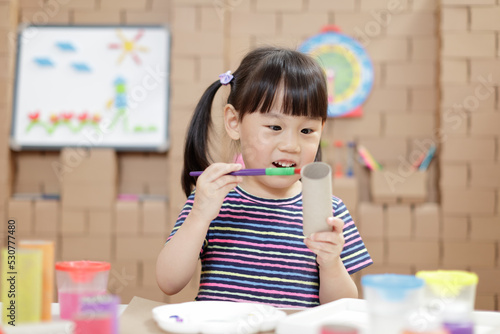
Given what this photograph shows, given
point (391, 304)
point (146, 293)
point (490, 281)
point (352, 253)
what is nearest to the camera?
point (391, 304)

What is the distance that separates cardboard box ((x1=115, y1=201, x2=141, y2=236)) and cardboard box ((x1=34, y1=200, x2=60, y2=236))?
11.5 inches

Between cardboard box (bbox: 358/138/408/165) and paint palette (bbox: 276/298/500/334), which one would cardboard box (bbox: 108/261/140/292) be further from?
paint palette (bbox: 276/298/500/334)

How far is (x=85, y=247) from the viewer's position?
2527 millimetres

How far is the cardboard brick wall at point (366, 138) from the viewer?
246cm

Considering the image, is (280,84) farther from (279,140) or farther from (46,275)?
(46,275)

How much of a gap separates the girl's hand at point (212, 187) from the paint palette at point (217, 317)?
0.21 metres

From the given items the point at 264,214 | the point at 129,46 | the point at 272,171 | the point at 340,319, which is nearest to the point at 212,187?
the point at 272,171

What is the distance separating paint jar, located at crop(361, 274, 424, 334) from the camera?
62 cm

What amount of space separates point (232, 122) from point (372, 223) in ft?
4.66

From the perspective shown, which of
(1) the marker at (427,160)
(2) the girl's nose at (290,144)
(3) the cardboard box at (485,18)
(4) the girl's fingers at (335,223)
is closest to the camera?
(4) the girl's fingers at (335,223)

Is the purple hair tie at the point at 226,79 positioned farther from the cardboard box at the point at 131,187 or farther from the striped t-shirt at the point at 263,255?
the cardboard box at the point at 131,187

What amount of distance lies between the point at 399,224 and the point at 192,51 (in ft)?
4.17

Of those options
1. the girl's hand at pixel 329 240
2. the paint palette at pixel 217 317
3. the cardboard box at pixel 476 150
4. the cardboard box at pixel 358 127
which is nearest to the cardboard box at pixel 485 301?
the cardboard box at pixel 476 150

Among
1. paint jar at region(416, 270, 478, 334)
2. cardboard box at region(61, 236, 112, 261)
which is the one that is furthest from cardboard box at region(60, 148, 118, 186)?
paint jar at region(416, 270, 478, 334)
